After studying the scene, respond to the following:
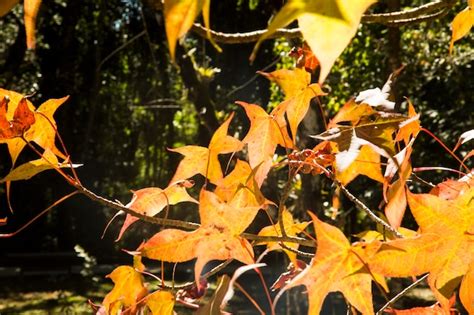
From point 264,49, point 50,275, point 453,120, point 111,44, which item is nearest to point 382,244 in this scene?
point 453,120

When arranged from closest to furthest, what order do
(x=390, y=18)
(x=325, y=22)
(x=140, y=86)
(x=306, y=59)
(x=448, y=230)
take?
(x=325, y=22) → (x=448, y=230) → (x=306, y=59) → (x=390, y=18) → (x=140, y=86)

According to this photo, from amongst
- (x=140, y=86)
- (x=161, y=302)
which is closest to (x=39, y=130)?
(x=161, y=302)

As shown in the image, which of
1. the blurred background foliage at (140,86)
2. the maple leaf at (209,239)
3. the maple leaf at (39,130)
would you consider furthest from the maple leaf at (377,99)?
the blurred background foliage at (140,86)

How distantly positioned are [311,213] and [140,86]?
6.74 metres

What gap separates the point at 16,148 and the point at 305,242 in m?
0.22

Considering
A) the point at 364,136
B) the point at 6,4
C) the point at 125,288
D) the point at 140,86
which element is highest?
the point at 6,4

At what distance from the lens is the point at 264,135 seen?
0.49 m

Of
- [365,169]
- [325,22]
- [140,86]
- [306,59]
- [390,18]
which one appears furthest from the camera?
[140,86]

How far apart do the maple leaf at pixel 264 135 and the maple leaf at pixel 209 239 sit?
81mm

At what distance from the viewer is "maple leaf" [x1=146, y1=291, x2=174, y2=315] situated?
466 millimetres

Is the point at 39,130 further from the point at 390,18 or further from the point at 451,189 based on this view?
the point at 390,18

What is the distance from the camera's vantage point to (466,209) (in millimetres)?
352

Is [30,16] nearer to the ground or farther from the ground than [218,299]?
farther from the ground

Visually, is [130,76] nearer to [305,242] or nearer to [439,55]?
[439,55]
